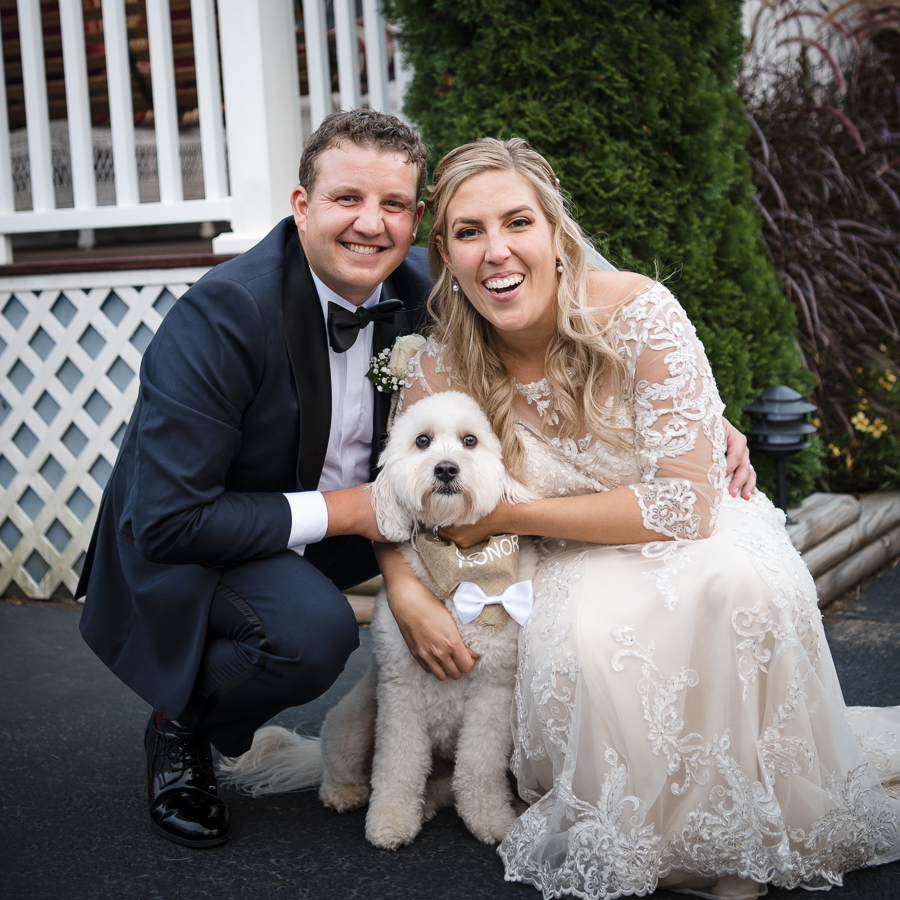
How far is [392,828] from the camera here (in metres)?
2.12

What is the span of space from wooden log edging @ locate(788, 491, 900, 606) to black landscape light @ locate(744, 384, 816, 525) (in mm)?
150

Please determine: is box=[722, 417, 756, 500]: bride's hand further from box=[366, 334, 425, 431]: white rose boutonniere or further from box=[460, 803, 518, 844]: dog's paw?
box=[460, 803, 518, 844]: dog's paw

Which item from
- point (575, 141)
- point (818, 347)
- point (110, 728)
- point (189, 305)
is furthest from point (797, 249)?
point (110, 728)

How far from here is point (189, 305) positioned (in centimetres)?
217

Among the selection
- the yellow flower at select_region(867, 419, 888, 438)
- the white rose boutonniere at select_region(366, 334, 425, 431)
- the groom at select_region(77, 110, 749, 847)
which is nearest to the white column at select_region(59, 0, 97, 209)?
the groom at select_region(77, 110, 749, 847)

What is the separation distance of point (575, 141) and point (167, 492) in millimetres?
2194

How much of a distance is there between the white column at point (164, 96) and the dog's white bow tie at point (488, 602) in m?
2.92

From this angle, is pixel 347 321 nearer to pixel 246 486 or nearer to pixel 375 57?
pixel 246 486

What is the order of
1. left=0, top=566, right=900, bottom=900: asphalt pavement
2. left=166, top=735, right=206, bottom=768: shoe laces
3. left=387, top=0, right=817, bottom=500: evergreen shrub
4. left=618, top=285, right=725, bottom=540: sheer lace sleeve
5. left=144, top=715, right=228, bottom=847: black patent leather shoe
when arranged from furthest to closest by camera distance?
left=387, top=0, right=817, bottom=500: evergreen shrub
left=166, top=735, right=206, bottom=768: shoe laces
left=144, top=715, right=228, bottom=847: black patent leather shoe
left=618, top=285, right=725, bottom=540: sheer lace sleeve
left=0, top=566, right=900, bottom=900: asphalt pavement

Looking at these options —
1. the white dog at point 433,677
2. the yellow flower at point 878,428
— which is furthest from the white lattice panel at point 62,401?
the yellow flower at point 878,428

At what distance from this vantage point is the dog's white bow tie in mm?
2092

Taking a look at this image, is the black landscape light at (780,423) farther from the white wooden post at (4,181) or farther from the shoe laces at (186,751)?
the white wooden post at (4,181)

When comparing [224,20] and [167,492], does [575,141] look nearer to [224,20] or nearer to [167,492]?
[224,20]

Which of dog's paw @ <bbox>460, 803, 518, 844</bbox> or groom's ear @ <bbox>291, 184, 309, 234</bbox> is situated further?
groom's ear @ <bbox>291, 184, 309, 234</bbox>
